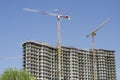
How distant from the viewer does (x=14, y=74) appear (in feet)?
399

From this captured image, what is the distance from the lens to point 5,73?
12156 cm

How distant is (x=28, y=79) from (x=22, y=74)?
256cm

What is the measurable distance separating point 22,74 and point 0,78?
287 inches

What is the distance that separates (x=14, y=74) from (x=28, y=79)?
4.86m

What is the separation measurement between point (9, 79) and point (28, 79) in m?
6.29

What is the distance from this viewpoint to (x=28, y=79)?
12225cm

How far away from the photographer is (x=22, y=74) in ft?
400

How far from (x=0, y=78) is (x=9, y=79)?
11.6 feet

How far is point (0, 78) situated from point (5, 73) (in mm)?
2365

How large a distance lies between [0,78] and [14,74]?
15.6 feet

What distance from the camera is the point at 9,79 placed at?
120m
